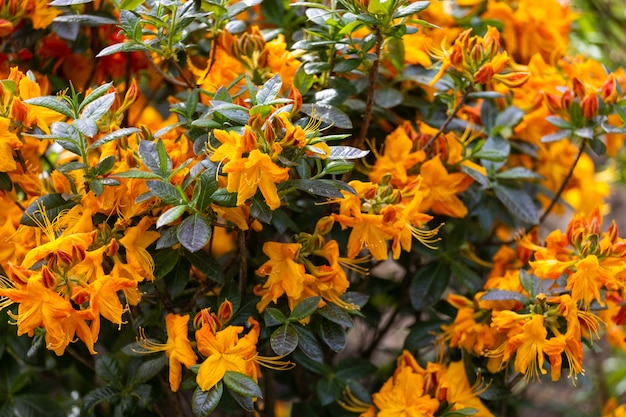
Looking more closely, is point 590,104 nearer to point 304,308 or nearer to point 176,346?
point 304,308

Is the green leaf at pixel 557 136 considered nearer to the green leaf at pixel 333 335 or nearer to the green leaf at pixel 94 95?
the green leaf at pixel 333 335

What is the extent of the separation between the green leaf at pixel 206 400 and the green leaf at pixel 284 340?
0.31ft

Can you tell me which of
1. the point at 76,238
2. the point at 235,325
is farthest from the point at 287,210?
the point at 76,238

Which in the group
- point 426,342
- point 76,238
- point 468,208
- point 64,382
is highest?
point 76,238

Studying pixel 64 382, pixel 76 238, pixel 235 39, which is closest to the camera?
pixel 76 238

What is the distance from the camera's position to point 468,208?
1.55m

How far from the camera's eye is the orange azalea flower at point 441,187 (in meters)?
1.36

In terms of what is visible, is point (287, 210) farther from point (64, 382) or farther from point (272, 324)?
point (64, 382)

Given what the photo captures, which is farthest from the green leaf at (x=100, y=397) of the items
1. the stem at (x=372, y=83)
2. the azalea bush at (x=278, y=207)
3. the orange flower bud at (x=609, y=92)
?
the orange flower bud at (x=609, y=92)

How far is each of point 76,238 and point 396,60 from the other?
26.3 inches

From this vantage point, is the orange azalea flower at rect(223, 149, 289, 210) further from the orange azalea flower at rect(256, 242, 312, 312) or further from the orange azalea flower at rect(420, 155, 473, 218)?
the orange azalea flower at rect(420, 155, 473, 218)

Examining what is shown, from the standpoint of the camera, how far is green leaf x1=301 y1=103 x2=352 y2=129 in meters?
1.21

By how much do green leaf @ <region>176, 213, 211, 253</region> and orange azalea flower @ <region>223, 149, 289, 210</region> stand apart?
63mm

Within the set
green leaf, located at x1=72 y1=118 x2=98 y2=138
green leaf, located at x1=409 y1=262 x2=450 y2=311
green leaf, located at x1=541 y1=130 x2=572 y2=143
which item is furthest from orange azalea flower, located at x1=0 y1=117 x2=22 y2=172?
green leaf, located at x1=541 y1=130 x2=572 y2=143
